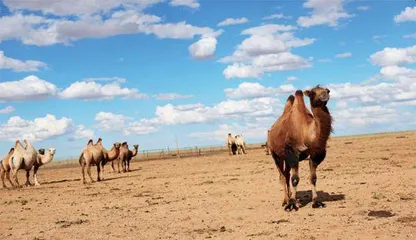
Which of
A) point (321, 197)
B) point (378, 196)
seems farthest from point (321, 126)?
point (321, 197)

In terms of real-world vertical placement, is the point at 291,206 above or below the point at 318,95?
below

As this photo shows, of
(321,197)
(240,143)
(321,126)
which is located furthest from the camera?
(240,143)

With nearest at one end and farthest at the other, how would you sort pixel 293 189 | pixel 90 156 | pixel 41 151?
pixel 293 189 → pixel 90 156 → pixel 41 151

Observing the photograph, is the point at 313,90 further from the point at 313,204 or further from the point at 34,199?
the point at 34,199

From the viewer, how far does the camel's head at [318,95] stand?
1027 cm

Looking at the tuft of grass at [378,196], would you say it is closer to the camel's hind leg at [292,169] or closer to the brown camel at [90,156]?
the camel's hind leg at [292,169]

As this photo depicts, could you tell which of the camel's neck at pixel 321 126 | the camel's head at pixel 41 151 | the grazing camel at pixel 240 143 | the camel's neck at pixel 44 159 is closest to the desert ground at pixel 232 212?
the camel's neck at pixel 321 126

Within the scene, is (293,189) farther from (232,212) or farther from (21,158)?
(21,158)

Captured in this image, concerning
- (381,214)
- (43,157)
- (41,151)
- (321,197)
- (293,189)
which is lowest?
(381,214)

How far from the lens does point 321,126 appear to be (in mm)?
10188

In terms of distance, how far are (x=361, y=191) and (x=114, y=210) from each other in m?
7.21

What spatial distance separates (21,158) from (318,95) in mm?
19417

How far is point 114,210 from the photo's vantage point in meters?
13.5

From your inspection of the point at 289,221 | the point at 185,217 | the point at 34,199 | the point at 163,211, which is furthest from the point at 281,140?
the point at 34,199
